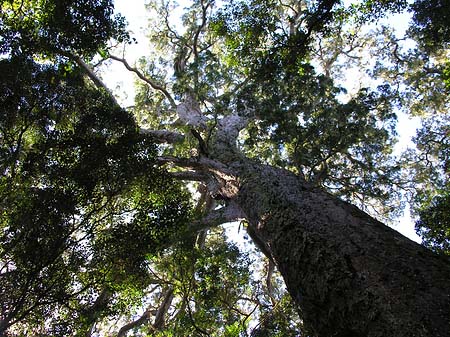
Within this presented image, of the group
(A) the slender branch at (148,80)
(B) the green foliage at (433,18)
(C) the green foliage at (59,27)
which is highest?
(A) the slender branch at (148,80)

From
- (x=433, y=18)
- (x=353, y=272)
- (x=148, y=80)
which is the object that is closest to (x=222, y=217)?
(x=353, y=272)

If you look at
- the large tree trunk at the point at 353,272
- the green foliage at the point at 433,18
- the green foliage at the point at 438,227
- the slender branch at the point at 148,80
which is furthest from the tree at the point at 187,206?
the slender branch at the point at 148,80

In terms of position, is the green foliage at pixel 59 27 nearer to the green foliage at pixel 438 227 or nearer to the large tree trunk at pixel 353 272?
the large tree trunk at pixel 353 272

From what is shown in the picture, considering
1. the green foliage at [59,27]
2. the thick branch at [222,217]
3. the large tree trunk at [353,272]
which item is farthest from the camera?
the thick branch at [222,217]

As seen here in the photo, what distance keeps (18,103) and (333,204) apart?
5638 millimetres

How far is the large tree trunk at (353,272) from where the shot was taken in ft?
7.16

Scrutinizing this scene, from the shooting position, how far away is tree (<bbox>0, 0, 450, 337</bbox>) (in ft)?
8.92

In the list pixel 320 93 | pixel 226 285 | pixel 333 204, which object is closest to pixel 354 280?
pixel 333 204

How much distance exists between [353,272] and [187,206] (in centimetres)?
452

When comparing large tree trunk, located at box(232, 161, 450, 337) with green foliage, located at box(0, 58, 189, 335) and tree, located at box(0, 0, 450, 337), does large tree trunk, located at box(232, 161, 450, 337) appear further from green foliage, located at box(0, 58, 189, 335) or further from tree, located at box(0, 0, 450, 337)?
green foliage, located at box(0, 58, 189, 335)

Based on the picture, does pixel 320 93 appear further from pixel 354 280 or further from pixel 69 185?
pixel 354 280

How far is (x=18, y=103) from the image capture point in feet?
20.9

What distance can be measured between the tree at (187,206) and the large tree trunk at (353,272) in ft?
0.04

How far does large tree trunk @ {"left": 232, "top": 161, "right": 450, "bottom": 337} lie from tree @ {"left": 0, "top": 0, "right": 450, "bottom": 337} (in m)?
0.01
